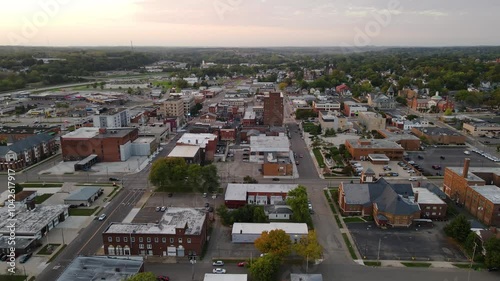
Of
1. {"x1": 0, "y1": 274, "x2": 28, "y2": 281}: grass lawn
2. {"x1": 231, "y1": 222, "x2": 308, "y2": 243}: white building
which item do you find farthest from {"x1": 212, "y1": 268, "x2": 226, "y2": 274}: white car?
{"x1": 0, "y1": 274, "x2": 28, "y2": 281}: grass lawn

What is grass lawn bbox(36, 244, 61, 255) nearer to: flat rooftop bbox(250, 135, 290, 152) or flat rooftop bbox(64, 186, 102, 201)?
flat rooftop bbox(64, 186, 102, 201)

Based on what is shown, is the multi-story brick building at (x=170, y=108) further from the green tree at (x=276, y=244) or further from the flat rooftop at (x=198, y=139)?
the green tree at (x=276, y=244)

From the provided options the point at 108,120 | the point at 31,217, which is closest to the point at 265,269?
the point at 31,217

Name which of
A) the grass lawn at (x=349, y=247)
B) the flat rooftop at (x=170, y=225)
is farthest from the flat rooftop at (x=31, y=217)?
the grass lawn at (x=349, y=247)

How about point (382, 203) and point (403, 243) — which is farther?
point (382, 203)

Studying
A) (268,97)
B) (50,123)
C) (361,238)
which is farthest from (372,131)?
(50,123)

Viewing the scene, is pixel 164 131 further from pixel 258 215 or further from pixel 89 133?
pixel 258 215

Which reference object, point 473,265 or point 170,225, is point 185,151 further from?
point 473,265
